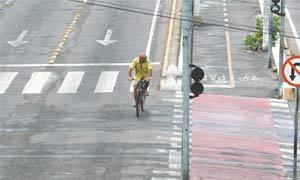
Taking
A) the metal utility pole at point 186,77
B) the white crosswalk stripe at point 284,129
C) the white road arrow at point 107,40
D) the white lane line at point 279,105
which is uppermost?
the metal utility pole at point 186,77

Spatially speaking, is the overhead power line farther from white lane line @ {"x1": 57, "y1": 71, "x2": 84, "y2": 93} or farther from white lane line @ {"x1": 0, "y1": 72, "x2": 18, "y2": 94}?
white lane line @ {"x1": 0, "y1": 72, "x2": 18, "y2": 94}

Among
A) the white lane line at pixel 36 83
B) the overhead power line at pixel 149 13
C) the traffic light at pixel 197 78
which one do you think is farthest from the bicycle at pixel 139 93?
the overhead power line at pixel 149 13

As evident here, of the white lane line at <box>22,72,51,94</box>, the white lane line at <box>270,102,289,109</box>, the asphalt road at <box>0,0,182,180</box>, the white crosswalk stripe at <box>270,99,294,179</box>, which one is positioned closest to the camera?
the asphalt road at <box>0,0,182,180</box>

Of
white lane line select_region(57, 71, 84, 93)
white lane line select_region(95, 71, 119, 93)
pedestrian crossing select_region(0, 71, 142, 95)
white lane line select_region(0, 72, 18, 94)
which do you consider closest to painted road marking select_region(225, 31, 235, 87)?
pedestrian crossing select_region(0, 71, 142, 95)

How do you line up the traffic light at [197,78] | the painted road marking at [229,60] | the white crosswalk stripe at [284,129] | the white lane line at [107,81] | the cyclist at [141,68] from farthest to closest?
the painted road marking at [229,60]
the white lane line at [107,81]
the cyclist at [141,68]
the white crosswalk stripe at [284,129]
the traffic light at [197,78]

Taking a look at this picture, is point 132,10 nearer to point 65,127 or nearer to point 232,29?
point 232,29

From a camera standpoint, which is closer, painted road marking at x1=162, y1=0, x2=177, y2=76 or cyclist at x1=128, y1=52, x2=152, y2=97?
cyclist at x1=128, y1=52, x2=152, y2=97

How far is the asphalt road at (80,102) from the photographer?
20.3 meters

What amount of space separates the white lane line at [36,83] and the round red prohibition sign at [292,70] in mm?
11033

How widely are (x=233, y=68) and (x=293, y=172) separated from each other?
39.6 feet

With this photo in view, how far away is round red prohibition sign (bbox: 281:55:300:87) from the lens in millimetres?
18531

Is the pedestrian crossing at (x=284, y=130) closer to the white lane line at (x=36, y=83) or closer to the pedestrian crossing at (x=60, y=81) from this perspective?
the pedestrian crossing at (x=60, y=81)

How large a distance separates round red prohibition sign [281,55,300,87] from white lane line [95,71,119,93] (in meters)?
10.1

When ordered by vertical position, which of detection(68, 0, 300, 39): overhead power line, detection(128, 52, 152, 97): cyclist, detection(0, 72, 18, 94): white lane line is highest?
detection(128, 52, 152, 97): cyclist
